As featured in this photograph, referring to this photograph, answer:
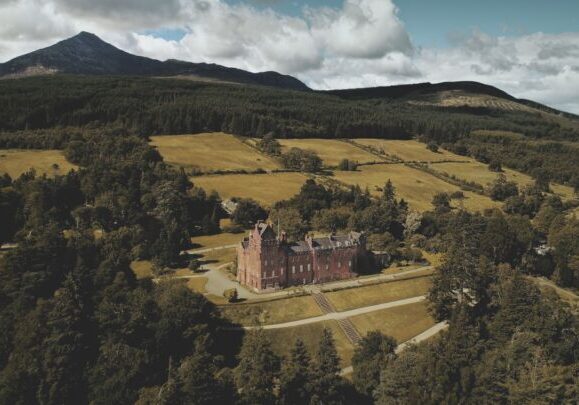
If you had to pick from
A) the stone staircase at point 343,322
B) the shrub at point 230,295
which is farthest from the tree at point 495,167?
the shrub at point 230,295

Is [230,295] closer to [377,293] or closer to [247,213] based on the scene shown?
[377,293]

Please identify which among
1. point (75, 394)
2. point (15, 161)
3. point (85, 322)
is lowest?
point (75, 394)

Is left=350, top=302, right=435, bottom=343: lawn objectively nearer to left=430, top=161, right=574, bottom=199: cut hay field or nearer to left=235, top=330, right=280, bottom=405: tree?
left=235, top=330, right=280, bottom=405: tree

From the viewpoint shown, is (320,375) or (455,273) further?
(455,273)

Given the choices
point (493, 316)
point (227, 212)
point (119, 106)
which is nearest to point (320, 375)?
point (493, 316)

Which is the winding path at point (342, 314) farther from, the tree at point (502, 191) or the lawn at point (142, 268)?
the tree at point (502, 191)

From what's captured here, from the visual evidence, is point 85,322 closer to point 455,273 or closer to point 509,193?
point 455,273
